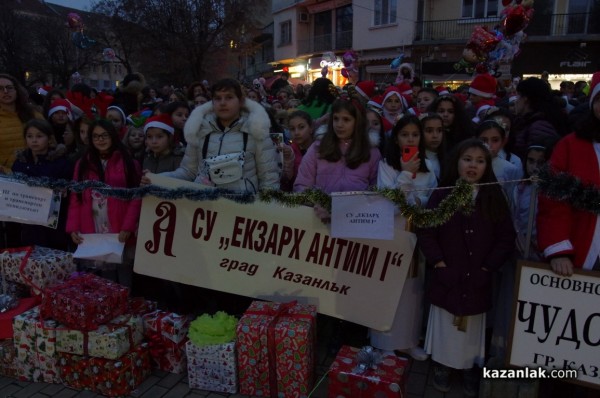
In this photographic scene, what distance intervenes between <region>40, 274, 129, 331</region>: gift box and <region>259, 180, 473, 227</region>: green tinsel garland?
1.35m

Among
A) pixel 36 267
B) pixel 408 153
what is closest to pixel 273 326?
pixel 408 153

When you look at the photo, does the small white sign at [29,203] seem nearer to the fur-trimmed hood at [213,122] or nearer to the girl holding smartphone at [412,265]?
the fur-trimmed hood at [213,122]

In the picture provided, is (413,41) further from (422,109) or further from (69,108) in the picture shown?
(69,108)

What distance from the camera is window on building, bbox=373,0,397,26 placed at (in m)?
25.6

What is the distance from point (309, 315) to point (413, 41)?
2354 centimetres

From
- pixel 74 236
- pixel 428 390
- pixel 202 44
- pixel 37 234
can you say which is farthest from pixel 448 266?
pixel 202 44

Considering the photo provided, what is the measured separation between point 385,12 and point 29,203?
83.1 feet

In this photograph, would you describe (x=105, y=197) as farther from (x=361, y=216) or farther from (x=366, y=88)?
(x=366, y=88)

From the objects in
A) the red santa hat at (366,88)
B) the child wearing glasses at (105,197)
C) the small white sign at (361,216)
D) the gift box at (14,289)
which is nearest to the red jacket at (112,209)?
the child wearing glasses at (105,197)

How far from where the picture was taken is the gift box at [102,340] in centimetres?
332

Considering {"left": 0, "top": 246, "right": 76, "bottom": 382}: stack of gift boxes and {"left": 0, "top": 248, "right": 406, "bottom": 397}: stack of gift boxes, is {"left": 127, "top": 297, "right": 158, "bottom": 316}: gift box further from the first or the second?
{"left": 0, "top": 246, "right": 76, "bottom": 382}: stack of gift boxes

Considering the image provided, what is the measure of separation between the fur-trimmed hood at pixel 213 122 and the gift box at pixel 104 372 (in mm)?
1784

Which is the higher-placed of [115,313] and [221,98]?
[221,98]

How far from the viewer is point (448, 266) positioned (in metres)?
3.26
